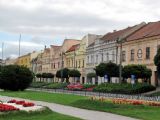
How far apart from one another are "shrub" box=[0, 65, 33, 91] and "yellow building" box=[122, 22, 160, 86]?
19.0m

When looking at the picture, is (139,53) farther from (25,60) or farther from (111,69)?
(25,60)

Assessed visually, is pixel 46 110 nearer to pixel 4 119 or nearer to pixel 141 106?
pixel 4 119

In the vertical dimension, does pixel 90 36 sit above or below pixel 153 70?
above

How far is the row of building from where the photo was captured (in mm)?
70250

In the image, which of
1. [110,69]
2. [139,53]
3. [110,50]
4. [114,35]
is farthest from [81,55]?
[110,69]

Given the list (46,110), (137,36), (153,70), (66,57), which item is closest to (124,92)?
(153,70)

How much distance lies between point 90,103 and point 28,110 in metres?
7.62

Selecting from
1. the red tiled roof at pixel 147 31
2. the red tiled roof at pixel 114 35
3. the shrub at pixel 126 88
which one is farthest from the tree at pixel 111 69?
the red tiled roof at pixel 114 35

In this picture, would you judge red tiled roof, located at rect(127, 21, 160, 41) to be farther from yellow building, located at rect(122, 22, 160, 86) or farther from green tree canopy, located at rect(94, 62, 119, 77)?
green tree canopy, located at rect(94, 62, 119, 77)

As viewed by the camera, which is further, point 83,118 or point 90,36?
point 90,36

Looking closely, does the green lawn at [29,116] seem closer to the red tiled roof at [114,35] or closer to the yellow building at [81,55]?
the red tiled roof at [114,35]

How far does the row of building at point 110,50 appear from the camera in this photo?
2766 inches

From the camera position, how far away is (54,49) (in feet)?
396

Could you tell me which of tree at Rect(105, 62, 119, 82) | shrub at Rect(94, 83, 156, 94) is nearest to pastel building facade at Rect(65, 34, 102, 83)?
tree at Rect(105, 62, 119, 82)
